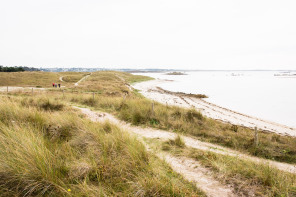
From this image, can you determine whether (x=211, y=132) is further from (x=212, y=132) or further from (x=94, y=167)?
(x=94, y=167)

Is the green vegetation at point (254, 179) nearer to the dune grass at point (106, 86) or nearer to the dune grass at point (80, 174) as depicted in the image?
the dune grass at point (80, 174)

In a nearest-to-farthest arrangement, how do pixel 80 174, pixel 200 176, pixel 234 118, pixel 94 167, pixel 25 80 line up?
1. pixel 80 174
2. pixel 94 167
3. pixel 200 176
4. pixel 234 118
5. pixel 25 80

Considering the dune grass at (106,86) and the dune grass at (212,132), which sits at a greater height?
the dune grass at (106,86)

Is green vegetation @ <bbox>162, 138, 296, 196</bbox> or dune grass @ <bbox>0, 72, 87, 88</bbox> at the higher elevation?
dune grass @ <bbox>0, 72, 87, 88</bbox>

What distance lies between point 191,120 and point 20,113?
32.8ft

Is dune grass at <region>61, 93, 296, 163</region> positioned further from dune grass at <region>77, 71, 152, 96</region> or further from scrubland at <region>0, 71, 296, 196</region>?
dune grass at <region>77, 71, 152, 96</region>

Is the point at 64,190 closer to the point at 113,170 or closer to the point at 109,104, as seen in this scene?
the point at 113,170

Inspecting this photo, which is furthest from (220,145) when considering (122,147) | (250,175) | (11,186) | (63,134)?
(11,186)

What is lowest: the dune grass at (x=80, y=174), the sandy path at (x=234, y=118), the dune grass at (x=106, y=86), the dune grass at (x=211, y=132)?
the sandy path at (x=234, y=118)

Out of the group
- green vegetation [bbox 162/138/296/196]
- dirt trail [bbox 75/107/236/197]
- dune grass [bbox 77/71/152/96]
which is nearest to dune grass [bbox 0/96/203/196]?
dirt trail [bbox 75/107/236/197]

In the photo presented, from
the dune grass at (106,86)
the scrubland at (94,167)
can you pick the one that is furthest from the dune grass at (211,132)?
the dune grass at (106,86)

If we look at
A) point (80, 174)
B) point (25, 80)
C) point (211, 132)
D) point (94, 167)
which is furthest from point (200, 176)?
point (25, 80)

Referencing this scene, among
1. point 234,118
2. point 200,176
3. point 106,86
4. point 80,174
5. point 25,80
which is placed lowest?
point 234,118

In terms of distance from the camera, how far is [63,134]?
20.1ft
